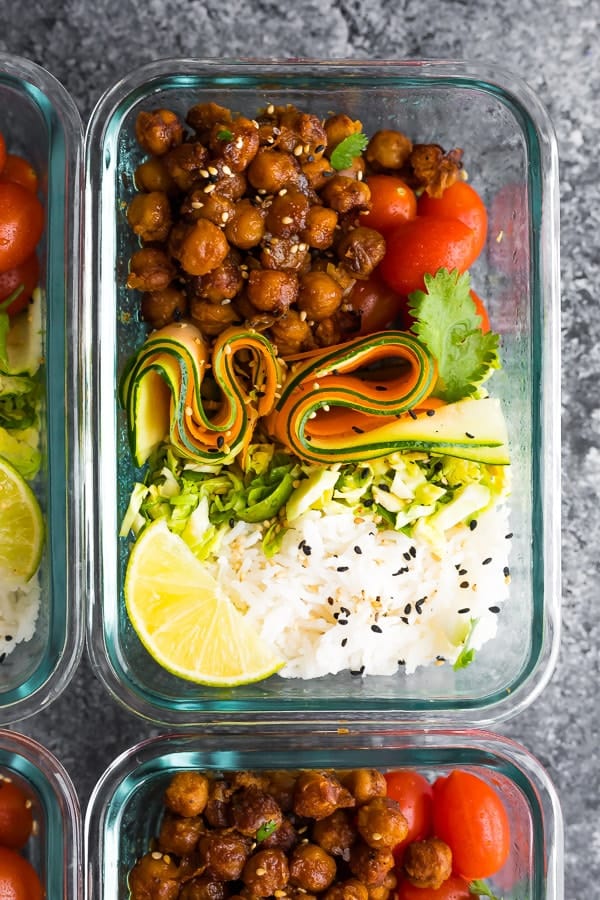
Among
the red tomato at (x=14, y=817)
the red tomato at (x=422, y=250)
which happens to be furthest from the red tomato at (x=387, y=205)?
the red tomato at (x=14, y=817)

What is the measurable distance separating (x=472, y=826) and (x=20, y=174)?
193 cm

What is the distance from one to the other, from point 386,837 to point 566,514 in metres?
1.01

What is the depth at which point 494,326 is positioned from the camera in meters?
2.37

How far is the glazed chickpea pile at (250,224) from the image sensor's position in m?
2.08

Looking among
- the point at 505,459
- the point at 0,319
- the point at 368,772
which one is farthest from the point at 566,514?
the point at 0,319

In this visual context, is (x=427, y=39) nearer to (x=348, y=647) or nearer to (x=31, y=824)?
(x=348, y=647)

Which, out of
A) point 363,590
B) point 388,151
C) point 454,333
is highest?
Answer: point 388,151

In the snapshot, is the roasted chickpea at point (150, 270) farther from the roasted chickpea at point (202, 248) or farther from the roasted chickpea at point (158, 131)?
the roasted chickpea at point (158, 131)

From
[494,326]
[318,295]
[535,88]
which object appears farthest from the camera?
A: [535,88]

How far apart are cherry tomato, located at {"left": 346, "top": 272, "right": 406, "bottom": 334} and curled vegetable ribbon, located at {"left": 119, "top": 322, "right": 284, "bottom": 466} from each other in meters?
0.24

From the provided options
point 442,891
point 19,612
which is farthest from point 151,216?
point 442,891

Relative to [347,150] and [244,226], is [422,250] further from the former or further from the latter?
[244,226]

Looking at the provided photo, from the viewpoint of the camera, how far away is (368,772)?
2.24 metres

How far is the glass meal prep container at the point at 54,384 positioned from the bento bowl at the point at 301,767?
12.0 inches
